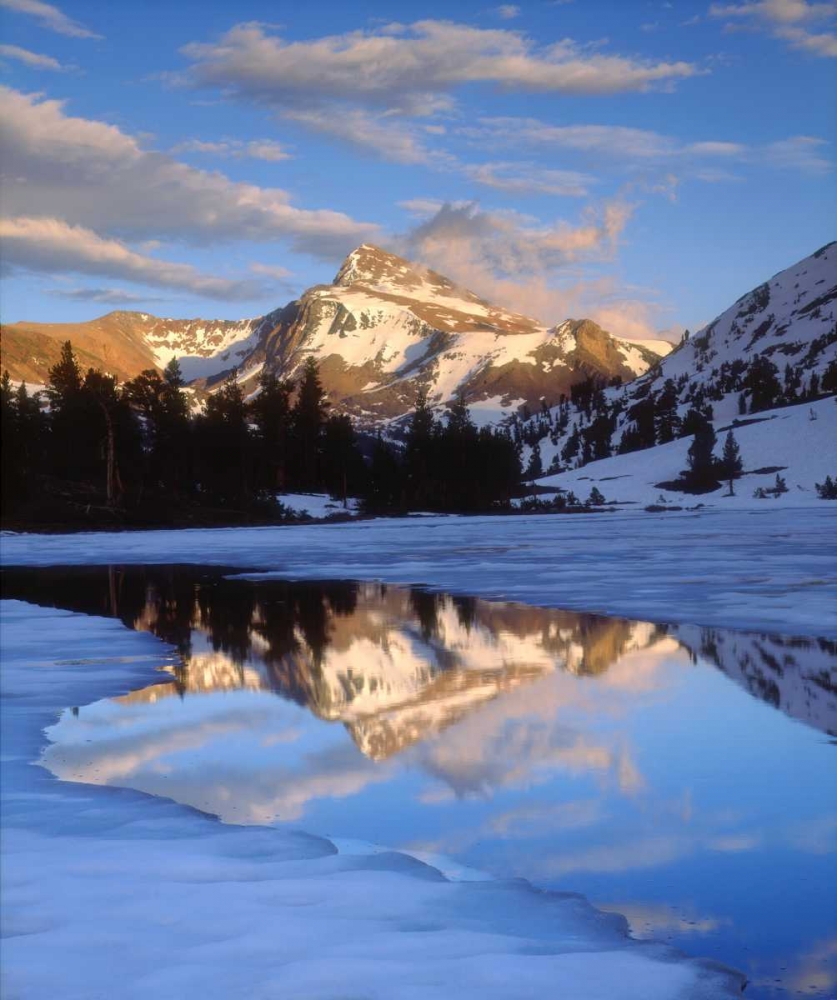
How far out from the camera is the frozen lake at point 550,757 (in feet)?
17.6

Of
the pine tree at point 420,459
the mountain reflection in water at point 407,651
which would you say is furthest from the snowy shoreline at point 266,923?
the pine tree at point 420,459

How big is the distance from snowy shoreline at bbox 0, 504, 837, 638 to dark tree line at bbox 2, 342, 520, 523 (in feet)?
35.6

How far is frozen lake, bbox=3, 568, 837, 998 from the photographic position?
5.36m

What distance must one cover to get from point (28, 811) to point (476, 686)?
5.05 meters

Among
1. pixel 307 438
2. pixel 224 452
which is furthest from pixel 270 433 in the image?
pixel 224 452

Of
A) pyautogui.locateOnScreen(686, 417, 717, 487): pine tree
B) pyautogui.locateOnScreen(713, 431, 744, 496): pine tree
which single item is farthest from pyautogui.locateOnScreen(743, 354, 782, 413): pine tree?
pyautogui.locateOnScreen(713, 431, 744, 496): pine tree

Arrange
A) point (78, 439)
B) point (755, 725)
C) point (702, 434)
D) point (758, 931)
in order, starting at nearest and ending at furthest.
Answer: point (758, 931), point (755, 725), point (78, 439), point (702, 434)

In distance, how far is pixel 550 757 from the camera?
26.2 feet

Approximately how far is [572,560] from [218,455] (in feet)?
199

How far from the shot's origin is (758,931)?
476cm

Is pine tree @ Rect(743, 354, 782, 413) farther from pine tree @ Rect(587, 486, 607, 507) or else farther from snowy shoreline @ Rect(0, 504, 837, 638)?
snowy shoreline @ Rect(0, 504, 837, 638)

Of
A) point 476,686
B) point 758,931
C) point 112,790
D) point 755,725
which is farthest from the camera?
point 476,686

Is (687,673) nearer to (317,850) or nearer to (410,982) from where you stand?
(317,850)

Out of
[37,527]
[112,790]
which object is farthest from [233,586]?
[37,527]
